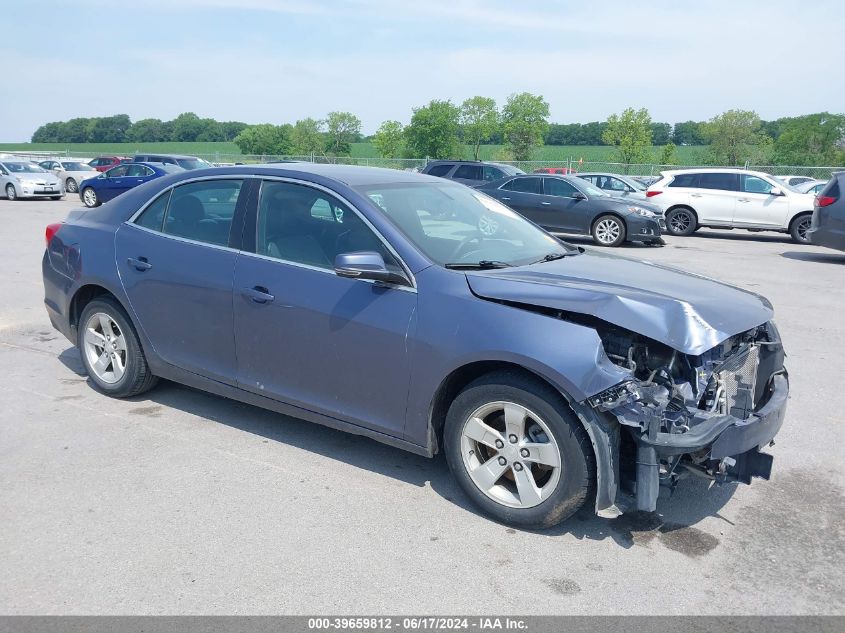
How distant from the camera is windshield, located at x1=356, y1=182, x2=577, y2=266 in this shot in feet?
14.0

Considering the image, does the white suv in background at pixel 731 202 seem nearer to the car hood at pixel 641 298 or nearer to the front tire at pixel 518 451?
the car hood at pixel 641 298

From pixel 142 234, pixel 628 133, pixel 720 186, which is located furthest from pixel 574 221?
pixel 628 133

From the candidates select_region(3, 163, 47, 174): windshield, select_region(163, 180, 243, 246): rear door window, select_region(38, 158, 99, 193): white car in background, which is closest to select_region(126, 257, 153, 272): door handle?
select_region(163, 180, 243, 246): rear door window

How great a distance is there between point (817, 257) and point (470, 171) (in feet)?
31.7

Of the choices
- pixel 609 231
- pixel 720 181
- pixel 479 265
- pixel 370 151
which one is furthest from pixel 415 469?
pixel 370 151

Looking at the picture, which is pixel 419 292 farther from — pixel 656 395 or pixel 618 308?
pixel 656 395

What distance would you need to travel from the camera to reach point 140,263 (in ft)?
16.6

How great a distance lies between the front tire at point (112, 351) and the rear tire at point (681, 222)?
1615 cm

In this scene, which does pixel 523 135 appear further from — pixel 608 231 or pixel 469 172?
pixel 608 231

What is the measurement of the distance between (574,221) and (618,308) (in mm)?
13664

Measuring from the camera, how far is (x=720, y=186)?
18547mm

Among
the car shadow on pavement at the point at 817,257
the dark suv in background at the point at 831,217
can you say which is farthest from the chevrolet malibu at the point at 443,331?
the car shadow on pavement at the point at 817,257

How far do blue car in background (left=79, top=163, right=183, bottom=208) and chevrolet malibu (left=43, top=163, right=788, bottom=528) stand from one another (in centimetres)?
2147

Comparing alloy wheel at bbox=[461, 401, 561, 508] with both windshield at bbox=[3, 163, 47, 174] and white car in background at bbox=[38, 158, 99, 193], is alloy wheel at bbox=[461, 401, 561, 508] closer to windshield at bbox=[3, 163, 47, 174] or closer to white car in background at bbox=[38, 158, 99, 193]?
windshield at bbox=[3, 163, 47, 174]
